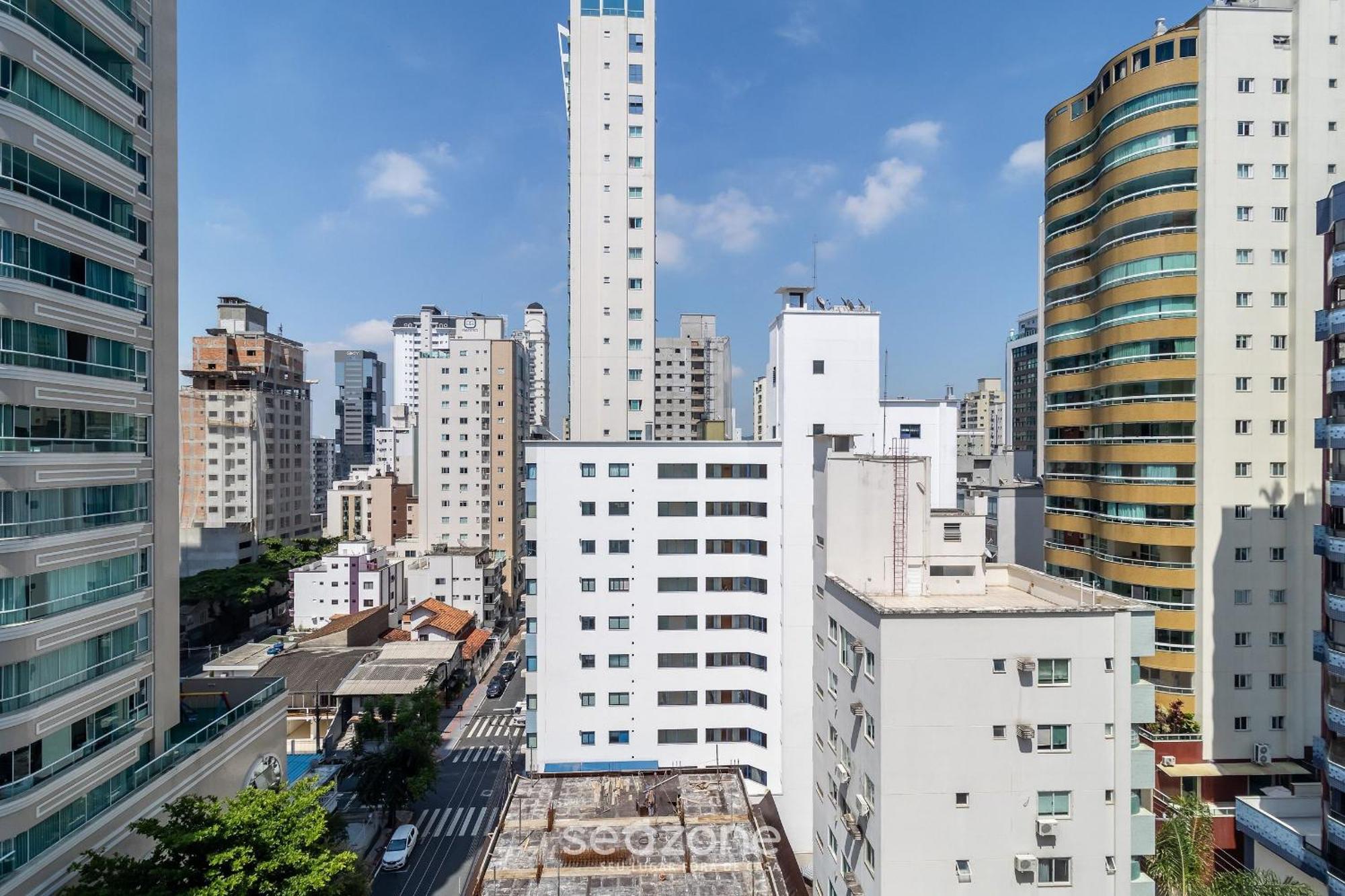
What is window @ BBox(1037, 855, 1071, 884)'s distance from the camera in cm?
1706

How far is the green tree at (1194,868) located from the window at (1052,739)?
558 cm

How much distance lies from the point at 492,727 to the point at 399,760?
585 inches

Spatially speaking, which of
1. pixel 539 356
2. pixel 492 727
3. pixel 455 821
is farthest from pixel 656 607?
pixel 539 356

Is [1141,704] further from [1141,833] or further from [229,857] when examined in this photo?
[229,857]

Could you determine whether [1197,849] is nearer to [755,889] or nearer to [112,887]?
[755,889]

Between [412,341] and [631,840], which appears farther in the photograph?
[412,341]

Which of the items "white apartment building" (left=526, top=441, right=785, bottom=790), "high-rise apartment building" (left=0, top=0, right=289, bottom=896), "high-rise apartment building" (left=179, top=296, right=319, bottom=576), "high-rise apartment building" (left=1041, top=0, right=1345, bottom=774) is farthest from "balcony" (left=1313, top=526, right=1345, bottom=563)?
"high-rise apartment building" (left=179, top=296, right=319, bottom=576)

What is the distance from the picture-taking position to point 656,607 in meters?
30.2

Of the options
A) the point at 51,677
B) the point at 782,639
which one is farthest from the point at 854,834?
the point at 51,677

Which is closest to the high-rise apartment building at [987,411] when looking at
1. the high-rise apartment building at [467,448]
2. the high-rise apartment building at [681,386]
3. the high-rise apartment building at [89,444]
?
the high-rise apartment building at [681,386]

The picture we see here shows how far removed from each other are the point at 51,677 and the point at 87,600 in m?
1.98

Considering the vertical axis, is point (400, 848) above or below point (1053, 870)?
below

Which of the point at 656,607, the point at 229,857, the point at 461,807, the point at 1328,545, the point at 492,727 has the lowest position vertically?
the point at 492,727

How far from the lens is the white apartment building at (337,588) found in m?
59.9
